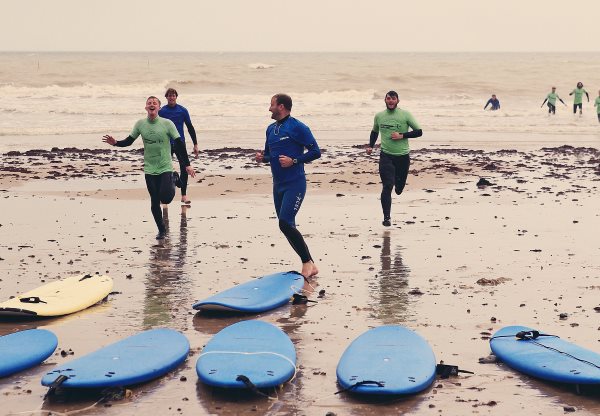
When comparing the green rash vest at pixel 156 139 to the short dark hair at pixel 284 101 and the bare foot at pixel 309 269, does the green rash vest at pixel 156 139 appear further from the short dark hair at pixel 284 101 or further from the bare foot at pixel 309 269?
the bare foot at pixel 309 269

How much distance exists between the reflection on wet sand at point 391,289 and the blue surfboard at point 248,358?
1.36 m

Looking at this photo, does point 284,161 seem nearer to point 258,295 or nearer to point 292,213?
point 292,213

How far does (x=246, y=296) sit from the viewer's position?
8086mm

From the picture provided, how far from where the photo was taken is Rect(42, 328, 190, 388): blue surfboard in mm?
5594

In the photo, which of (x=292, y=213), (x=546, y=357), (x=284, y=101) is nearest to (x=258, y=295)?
(x=292, y=213)

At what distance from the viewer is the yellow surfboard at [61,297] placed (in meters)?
7.56

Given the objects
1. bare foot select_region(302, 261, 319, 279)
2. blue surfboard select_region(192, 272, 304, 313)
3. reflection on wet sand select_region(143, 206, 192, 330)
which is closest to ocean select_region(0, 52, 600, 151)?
reflection on wet sand select_region(143, 206, 192, 330)

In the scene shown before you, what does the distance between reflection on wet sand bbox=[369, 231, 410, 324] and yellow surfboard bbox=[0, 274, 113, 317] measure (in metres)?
2.51

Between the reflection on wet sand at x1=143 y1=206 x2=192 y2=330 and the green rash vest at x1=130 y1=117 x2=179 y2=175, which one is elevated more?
the green rash vest at x1=130 y1=117 x2=179 y2=175

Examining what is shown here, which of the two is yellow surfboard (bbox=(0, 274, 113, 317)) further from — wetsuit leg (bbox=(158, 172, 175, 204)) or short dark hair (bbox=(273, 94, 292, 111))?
wetsuit leg (bbox=(158, 172, 175, 204))

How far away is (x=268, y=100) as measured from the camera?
1892 inches

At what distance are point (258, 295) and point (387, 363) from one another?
7.67 feet

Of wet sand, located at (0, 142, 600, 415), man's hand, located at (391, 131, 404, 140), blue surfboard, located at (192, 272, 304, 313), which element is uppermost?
man's hand, located at (391, 131, 404, 140)

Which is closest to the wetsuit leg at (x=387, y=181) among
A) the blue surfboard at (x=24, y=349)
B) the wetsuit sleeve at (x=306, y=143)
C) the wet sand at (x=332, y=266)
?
the wet sand at (x=332, y=266)
